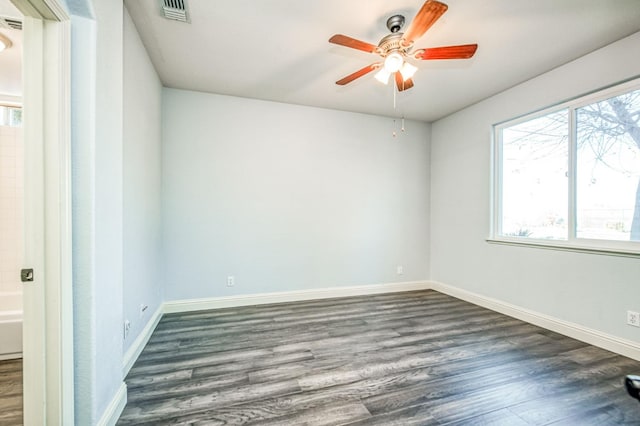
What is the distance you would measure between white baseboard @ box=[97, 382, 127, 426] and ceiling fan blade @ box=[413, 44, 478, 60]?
295 centimetres

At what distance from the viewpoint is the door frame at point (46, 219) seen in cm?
112

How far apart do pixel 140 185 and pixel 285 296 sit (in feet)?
7.24

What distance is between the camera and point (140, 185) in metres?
2.31

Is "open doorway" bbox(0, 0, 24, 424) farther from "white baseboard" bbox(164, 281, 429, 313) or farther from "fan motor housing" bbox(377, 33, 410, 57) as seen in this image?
"fan motor housing" bbox(377, 33, 410, 57)

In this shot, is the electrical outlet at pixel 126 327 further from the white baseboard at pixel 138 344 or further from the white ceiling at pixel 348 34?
the white ceiling at pixel 348 34

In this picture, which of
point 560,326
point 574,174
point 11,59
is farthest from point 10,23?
point 560,326

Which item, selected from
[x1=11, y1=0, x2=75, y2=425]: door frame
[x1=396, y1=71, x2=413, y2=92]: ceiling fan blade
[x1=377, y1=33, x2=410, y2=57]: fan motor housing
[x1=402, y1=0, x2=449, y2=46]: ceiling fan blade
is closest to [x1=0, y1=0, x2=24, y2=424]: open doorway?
[x1=11, y1=0, x2=75, y2=425]: door frame

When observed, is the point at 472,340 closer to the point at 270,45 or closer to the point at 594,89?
the point at 594,89

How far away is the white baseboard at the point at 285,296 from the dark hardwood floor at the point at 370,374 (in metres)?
0.17

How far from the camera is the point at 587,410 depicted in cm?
161

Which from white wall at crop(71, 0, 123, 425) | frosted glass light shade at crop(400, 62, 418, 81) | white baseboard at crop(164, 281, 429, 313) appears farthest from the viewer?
white baseboard at crop(164, 281, 429, 313)

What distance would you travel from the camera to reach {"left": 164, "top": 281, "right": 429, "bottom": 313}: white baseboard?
324 cm

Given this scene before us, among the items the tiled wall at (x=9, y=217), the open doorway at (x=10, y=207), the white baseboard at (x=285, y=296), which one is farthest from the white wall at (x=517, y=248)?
the tiled wall at (x=9, y=217)

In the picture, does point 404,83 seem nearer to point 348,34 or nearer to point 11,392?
point 348,34
